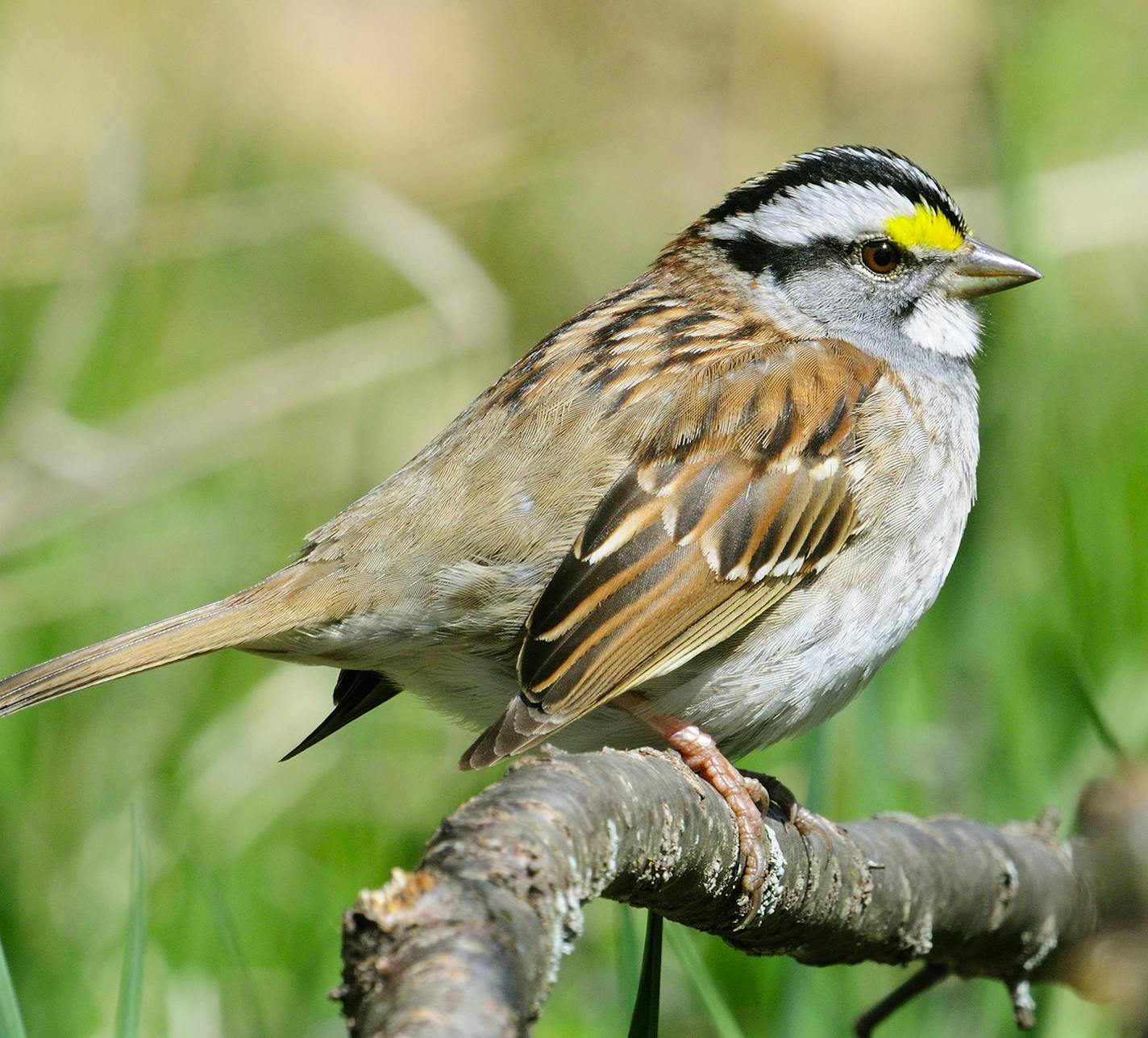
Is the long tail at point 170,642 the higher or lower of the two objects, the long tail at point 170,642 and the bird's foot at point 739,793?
the higher

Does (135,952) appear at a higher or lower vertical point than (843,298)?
lower

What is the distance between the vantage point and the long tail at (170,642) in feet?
7.61

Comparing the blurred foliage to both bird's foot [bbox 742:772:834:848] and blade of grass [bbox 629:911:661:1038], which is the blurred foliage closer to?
bird's foot [bbox 742:772:834:848]

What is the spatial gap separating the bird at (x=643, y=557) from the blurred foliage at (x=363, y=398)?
0.78 feet

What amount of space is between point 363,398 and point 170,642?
2614mm

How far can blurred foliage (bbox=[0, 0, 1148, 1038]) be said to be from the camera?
10.3ft

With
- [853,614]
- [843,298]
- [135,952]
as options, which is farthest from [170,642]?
[843,298]

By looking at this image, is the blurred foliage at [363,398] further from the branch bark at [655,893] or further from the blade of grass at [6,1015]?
the blade of grass at [6,1015]

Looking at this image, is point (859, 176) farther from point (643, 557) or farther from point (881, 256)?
point (643, 557)

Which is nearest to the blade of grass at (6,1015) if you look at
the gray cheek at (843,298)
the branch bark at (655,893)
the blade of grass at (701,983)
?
the branch bark at (655,893)

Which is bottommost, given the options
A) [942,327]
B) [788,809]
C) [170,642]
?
[788,809]

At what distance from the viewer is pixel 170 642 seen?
7.88 feet

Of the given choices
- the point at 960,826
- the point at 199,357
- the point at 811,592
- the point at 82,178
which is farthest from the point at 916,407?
the point at 82,178

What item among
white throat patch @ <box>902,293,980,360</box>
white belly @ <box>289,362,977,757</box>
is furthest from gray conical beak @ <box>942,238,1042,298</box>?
white belly @ <box>289,362,977,757</box>
